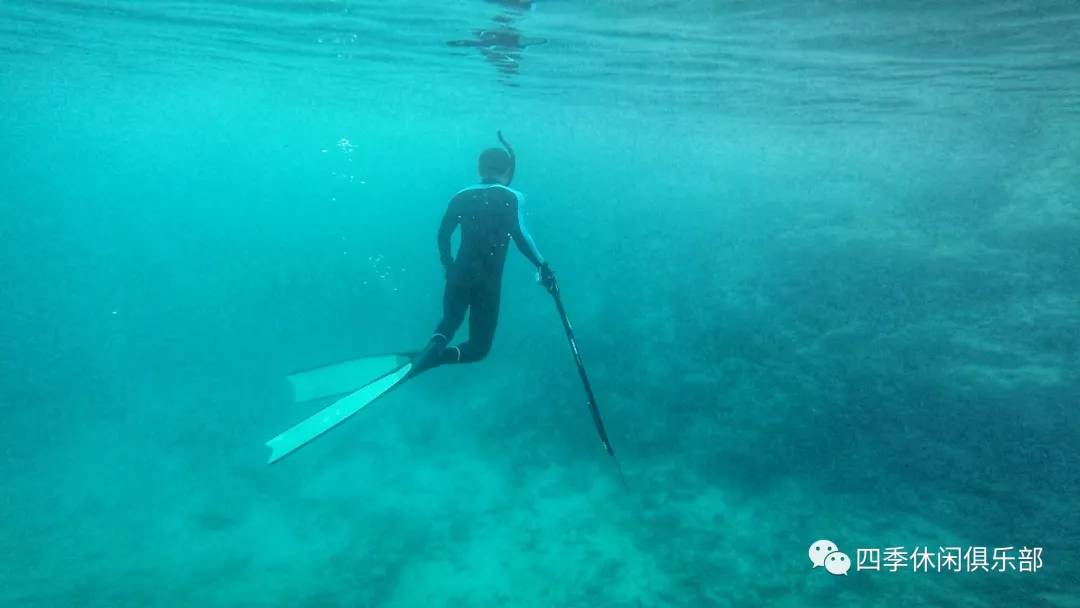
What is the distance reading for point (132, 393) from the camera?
15.2 m

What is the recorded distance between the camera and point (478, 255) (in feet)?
21.7

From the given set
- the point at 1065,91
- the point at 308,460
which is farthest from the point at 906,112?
the point at 308,460

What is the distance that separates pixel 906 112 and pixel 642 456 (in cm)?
1397

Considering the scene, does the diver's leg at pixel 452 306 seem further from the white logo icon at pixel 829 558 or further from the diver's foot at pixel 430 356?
the white logo icon at pixel 829 558

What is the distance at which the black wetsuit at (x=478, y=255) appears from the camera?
647cm

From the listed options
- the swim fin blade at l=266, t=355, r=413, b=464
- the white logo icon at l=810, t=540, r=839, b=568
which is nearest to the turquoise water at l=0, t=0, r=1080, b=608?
the white logo icon at l=810, t=540, r=839, b=568

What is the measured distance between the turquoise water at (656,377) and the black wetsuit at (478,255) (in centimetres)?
395

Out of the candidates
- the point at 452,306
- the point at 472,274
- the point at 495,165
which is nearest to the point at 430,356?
the point at 452,306

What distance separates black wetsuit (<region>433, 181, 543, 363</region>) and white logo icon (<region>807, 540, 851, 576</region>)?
5.65m

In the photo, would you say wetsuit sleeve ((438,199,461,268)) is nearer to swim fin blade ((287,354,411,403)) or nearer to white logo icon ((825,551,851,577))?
swim fin blade ((287,354,411,403))

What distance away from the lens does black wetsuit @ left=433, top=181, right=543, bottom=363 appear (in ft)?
21.2

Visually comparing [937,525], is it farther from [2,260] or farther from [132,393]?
[2,260]

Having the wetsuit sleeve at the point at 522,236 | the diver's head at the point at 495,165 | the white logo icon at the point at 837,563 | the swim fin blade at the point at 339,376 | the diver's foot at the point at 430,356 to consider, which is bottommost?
the white logo icon at the point at 837,563

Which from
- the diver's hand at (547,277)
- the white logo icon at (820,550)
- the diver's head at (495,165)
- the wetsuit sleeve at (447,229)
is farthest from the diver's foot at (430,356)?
the white logo icon at (820,550)
